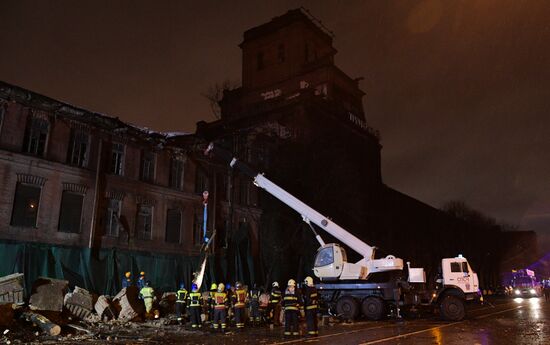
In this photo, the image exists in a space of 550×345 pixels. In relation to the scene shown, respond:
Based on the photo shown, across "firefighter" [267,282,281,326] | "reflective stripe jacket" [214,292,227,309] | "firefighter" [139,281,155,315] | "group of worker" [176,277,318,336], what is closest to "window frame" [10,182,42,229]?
"firefighter" [139,281,155,315]

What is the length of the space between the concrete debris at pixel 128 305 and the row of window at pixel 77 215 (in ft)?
19.1

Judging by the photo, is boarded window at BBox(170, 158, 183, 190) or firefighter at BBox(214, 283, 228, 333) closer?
firefighter at BBox(214, 283, 228, 333)

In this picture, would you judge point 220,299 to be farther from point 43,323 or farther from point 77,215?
point 77,215

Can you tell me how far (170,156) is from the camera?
27.1 meters

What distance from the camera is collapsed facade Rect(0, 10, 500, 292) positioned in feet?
67.4

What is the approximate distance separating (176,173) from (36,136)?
27.7 feet

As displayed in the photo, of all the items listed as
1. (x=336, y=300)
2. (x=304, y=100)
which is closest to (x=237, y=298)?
(x=336, y=300)

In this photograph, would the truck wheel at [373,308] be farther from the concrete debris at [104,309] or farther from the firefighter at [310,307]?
the concrete debris at [104,309]

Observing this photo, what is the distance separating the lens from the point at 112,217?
77.4ft

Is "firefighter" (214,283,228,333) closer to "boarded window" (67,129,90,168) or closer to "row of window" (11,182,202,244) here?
"row of window" (11,182,202,244)

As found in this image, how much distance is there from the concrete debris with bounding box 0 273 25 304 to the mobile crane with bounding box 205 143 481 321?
12.3m

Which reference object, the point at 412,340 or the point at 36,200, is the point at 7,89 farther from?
the point at 412,340

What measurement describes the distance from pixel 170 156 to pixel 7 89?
9509mm

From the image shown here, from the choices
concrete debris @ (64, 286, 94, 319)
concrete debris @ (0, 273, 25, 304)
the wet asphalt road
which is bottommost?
the wet asphalt road
